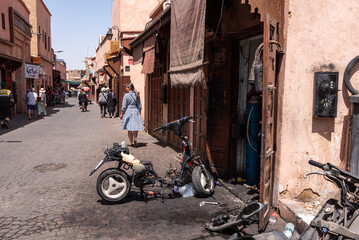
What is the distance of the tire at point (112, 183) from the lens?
4797mm

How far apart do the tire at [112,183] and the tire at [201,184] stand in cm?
114

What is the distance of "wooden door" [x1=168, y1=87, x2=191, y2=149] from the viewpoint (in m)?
8.48

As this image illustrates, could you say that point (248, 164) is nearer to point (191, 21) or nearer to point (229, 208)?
point (229, 208)

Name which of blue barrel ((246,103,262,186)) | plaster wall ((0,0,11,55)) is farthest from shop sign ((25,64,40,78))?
blue barrel ((246,103,262,186))

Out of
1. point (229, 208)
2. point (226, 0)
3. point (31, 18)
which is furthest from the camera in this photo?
point (31, 18)

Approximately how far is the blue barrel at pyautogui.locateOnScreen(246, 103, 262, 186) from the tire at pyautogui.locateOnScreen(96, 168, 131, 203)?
232cm

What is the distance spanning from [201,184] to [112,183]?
1.48 m

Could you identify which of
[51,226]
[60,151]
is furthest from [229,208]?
[60,151]

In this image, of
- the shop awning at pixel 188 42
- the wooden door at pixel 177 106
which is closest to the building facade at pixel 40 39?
the wooden door at pixel 177 106

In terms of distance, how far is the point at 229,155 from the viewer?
630 centimetres

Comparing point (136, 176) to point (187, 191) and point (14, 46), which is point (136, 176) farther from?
point (14, 46)

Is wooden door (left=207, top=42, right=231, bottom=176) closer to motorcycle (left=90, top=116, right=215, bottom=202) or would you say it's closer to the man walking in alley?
motorcycle (left=90, top=116, right=215, bottom=202)

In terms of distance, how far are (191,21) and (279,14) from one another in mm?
1622

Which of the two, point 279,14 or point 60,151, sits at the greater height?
point 279,14
